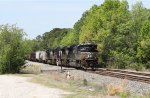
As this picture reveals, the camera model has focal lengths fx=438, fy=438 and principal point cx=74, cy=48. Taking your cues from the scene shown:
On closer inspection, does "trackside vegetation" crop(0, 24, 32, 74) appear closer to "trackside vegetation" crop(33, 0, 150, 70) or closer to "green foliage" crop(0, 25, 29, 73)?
"green foliage" crop(0, 25, 29, 73)

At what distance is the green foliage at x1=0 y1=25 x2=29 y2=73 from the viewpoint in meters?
46.3

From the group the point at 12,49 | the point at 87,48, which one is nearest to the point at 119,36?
the point at 87,48

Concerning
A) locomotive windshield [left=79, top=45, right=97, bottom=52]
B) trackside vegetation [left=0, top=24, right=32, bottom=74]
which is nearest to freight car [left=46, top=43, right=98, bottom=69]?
locomotive windshield [left=79, top=45, right=97, bottom=52]

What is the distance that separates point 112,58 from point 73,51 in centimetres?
808

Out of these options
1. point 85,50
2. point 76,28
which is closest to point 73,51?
point 85,50

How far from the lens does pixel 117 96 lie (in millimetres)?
21438

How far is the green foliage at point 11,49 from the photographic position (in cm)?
4634

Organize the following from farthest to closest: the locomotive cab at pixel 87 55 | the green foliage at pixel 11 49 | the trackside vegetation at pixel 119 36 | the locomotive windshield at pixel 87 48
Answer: the trackside vegetation at pixel 119 36 → the locomotive windshield at pixel 87 48 → the locomotive cab at pixel 87 55 → the green foliage at pixel 11 49

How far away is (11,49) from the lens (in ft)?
153

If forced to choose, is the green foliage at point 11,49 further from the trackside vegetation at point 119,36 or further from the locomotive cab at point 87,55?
the trackside vegetation at point 119,36

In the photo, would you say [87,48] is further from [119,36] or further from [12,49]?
[119,36]

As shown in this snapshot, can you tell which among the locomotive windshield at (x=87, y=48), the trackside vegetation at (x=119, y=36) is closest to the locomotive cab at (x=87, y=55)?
the locomotive windshield at (x=87, y=48)

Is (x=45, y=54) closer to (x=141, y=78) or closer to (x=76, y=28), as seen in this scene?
(x=76, y=28)

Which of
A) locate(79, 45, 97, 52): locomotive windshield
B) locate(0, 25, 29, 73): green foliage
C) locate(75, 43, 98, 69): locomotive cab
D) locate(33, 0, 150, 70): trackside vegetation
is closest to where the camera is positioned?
locate(0, 25, 29, 73): green foliage
